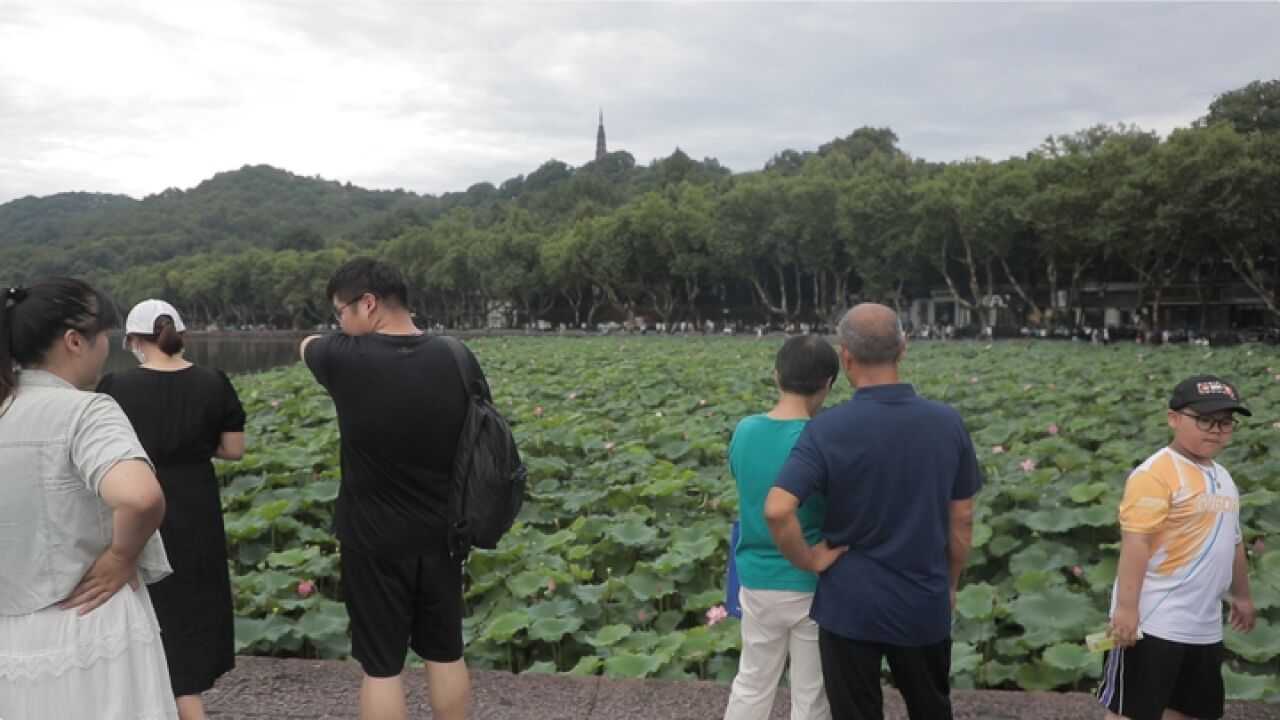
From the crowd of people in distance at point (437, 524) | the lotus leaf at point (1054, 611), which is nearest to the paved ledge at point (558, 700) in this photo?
the crowd of people in distance at point (437, 524)

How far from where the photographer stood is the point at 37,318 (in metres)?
1.93

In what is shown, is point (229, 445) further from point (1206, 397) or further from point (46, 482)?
point (1206, 397)

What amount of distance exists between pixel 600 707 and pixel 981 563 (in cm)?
333

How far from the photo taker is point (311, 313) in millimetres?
73562

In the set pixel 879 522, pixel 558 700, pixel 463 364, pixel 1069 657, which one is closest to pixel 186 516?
pixel 463 364

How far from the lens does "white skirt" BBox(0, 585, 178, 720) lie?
1.78 metres

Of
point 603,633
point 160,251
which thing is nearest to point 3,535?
point 603,633

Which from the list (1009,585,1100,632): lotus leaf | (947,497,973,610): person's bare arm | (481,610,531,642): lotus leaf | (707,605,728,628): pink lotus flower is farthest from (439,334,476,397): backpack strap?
(1009,585,1100,632): lotus leaf

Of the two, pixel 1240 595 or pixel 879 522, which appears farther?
pixel 1240 595

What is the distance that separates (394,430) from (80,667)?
40.0 inches

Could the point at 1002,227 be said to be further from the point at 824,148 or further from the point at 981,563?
the point at 824,148

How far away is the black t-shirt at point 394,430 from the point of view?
105 inches

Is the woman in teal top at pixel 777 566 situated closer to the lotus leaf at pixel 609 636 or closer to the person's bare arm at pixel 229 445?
the person's bare arm at pixel 229 445

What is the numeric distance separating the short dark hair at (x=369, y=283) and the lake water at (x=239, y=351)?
41012mm
